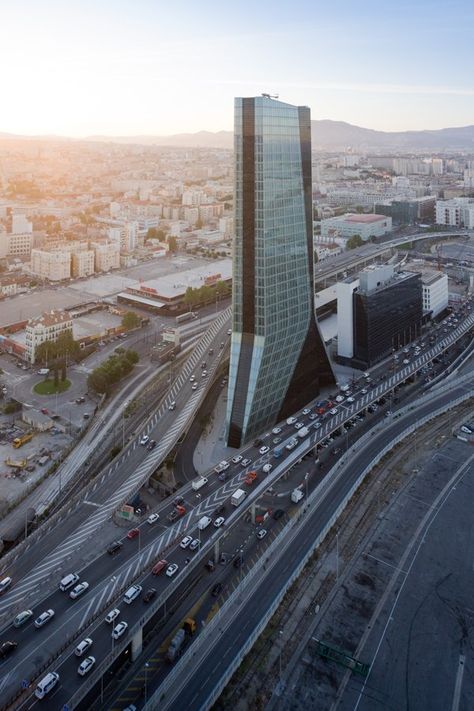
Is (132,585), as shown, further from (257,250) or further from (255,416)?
(257,250)

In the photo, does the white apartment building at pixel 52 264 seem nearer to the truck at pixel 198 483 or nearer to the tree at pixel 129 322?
the tree at pixel 129 322

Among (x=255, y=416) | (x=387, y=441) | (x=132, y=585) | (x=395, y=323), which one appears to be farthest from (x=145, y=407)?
(x=395, y=323)

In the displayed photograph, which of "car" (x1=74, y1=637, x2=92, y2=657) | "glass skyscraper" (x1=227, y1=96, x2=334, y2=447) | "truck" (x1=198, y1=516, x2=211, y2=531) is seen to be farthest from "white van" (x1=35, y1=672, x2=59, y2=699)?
"glass skyscraper" (x1=227, y1=96, x2=334, y2=447)

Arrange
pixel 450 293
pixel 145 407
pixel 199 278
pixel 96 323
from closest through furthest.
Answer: pixel 145 407 < pixel 96 323 < pixel 450 293 < pixel 199 278

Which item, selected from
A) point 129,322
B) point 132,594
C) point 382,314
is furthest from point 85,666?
point 129,322

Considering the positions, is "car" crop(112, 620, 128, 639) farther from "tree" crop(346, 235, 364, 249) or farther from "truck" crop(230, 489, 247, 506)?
"tree" crop(346, 235, 364, 249)

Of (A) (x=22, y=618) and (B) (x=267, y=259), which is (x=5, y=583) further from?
(B) (x=267, y=259)
